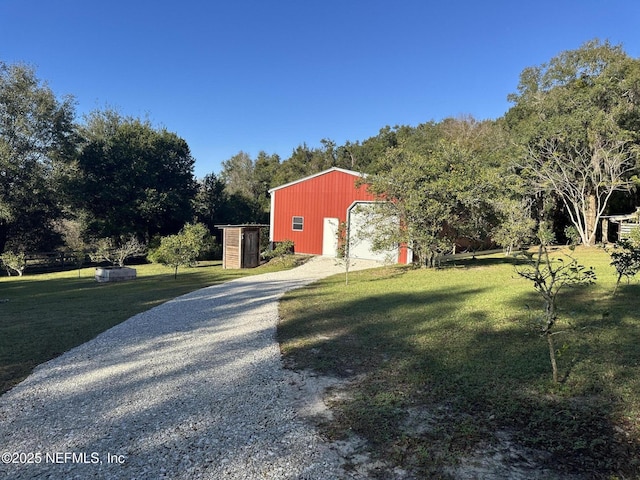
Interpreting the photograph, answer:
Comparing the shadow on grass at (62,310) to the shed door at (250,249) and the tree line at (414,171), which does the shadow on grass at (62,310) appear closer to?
the shed door at (250,249)

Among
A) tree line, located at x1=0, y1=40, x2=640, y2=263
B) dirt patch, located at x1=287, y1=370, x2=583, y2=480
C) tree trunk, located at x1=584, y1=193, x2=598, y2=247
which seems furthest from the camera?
tree trunk, located at x1=584, y1=193, x2=598, y2=247

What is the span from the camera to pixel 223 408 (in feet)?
12.8

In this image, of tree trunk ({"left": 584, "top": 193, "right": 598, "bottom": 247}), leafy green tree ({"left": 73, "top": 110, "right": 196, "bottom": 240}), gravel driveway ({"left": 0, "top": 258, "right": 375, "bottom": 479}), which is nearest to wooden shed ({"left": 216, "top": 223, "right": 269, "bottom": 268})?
leafy green tree ({"left": 73, "top": 110, "right": 196, "bottom": 240})

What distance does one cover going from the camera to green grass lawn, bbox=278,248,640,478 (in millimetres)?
3084

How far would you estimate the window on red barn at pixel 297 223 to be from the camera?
22.4m

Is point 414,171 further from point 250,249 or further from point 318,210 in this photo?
point 250,249

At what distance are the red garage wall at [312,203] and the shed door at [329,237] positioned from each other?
23cm

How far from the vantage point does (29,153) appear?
77.5 ft

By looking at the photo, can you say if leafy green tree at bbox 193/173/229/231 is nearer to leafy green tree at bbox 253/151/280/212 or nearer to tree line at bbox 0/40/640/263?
tree line at bbox 0/40/640/263

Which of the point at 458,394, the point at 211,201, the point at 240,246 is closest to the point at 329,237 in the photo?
the point at 240,246

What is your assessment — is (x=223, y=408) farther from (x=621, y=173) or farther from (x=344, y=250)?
(x=621, y=173)

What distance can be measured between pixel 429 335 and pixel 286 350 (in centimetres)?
222

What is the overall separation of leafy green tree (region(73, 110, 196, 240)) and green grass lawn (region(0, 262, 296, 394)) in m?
11.2

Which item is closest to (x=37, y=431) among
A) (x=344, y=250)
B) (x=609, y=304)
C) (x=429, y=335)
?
(x=429, y=335)
